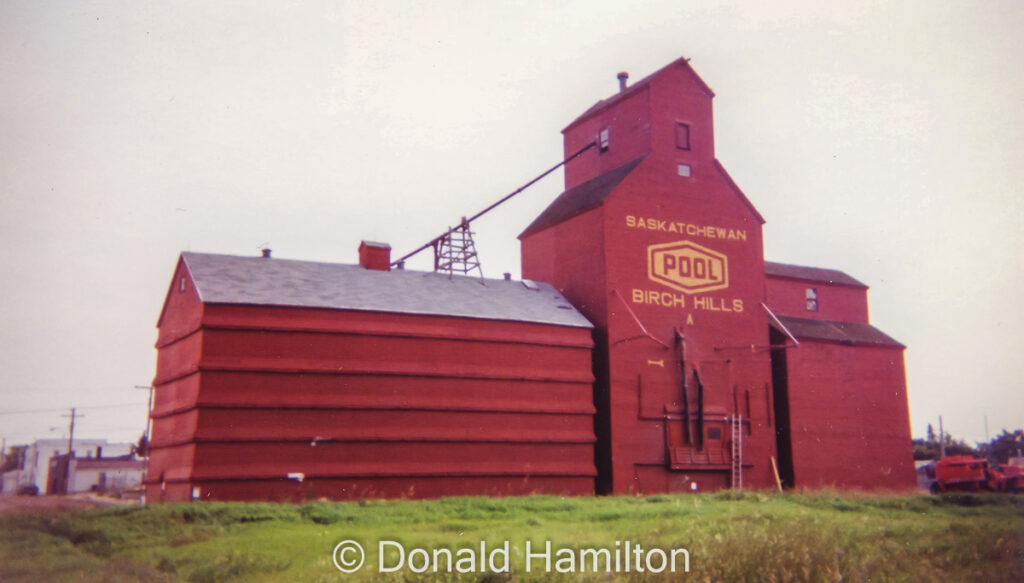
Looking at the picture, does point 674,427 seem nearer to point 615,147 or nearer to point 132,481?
point 615,147

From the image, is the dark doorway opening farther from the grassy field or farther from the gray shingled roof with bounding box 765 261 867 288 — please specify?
the grassy field

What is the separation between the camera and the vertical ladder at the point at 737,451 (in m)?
25.8

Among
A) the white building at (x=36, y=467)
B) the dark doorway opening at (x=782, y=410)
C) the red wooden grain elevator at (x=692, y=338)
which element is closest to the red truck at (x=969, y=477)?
the red wooden grain elevator at (x=692, y=338)

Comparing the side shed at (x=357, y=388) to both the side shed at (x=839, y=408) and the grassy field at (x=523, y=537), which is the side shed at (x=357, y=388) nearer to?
the grassy field at (x=523, y=537)

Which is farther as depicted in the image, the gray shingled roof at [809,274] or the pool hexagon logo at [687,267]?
the gray shingled roof at [809,274]

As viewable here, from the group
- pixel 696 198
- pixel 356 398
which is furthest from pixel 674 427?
pixel 356 398

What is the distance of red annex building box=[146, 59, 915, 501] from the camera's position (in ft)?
68.2

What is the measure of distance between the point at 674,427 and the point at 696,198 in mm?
7798

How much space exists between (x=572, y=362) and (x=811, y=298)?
1280 cm

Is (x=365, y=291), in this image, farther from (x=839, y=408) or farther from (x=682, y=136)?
(x=839, y=408)

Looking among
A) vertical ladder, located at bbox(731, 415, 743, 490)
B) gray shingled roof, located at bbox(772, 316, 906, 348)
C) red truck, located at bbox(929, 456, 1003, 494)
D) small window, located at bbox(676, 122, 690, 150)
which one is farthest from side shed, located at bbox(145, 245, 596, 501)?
red truck, located at bbox(929, 456, 1003, 494)

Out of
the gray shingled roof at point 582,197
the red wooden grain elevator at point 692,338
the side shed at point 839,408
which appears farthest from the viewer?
the side shed at point 839,408

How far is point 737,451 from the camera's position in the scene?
26.1 m

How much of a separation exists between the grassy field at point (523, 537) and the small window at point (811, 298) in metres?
12.4
